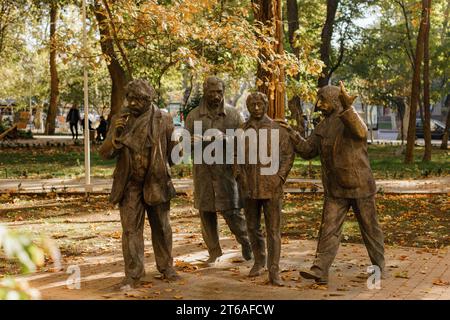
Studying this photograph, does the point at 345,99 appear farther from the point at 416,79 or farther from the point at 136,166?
the point at 416,79

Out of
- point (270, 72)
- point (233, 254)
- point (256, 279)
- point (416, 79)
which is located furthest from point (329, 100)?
point (416, 79)

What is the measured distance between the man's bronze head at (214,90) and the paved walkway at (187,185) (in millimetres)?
7869

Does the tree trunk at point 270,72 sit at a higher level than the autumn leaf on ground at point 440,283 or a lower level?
higher

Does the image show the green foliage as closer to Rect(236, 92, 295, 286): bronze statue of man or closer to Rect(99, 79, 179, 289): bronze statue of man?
Rect(99, 79, 179, 289): bronze statue of man

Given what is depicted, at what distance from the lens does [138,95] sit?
7.59m

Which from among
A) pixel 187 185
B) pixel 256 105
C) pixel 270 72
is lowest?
pixel 187 185

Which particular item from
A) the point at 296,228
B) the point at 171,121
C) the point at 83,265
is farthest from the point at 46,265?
the point at 296,228

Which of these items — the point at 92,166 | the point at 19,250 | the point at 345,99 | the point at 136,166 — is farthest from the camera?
the point at 92,166

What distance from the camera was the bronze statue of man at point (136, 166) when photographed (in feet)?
24.9

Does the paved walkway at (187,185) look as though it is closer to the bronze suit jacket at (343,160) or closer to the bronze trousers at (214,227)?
the bronze trousers at (214,227)

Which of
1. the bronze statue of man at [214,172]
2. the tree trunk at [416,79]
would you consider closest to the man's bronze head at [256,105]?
the bronze statue of man at [214,172]

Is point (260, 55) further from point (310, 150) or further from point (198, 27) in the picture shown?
point (310, 150)

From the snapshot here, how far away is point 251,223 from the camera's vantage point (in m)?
8.16

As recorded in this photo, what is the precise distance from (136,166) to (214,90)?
1.44 meters
